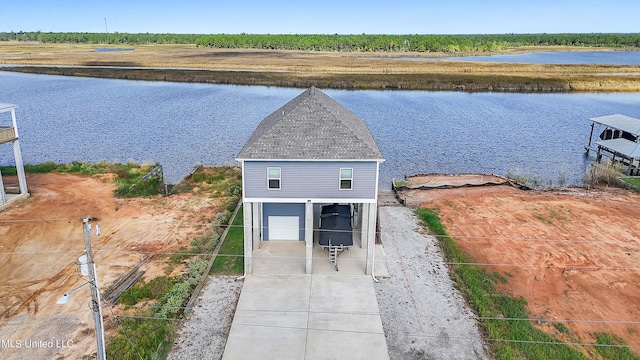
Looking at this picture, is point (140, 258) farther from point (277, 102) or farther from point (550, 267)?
point (277, 102)

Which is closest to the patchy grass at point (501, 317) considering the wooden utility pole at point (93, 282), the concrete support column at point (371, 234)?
the concrete support column at point (371, 234)

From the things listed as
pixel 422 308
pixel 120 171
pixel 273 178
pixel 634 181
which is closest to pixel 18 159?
pixel 120 171

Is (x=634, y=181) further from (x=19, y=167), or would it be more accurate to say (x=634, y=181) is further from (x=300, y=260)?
(x=19, y=167)

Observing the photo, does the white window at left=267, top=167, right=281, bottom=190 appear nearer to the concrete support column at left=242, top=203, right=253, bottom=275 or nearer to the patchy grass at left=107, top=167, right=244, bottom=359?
the concrete support column at left=242, top=203, right=253, bottom=275

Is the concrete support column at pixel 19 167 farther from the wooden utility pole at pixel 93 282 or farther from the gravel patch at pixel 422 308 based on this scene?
the gravel patch at pixel 422 308

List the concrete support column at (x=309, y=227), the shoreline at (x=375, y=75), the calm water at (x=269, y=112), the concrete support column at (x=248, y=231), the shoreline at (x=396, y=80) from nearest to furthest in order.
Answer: the concrete support column at (x=309, y=227)
the concrete support column at (x=248, y=231)
the calm water at (x=269, y=112)
the shoreline at (x=396, y=80)
the shoreline at (x=375, y=75)
